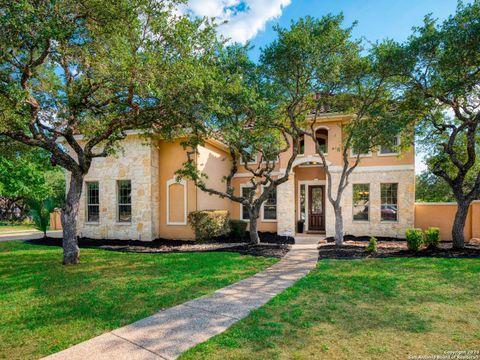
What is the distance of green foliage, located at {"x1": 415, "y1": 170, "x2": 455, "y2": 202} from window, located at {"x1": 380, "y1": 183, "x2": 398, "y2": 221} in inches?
Answer: 386

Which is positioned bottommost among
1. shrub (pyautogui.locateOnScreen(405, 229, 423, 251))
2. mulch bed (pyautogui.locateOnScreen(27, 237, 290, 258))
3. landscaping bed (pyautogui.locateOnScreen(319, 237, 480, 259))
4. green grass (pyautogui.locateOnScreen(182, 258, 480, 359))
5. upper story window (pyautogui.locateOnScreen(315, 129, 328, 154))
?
mulch bed (pyautogui.locateOnScreen(27, 237, 290, 258))

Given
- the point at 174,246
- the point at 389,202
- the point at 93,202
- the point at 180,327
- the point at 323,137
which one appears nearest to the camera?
the point at 180,327

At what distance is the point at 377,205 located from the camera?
14703 mm

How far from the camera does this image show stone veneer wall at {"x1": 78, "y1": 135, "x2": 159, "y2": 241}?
14.2m

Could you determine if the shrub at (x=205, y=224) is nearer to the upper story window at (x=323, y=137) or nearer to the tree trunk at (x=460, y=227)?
the upper story window at (x=323, y=137)

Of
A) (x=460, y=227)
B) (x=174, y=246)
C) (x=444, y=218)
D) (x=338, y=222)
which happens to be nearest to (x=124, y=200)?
(x=174, y=246)

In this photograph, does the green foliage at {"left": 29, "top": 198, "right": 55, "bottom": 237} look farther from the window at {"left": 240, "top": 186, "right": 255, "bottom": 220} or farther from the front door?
the front door

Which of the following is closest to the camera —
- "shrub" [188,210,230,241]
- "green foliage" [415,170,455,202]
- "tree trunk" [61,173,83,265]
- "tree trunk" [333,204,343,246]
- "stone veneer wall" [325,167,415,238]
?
"tree trunk" [61,173,83,265]

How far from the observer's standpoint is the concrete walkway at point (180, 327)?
141 inches

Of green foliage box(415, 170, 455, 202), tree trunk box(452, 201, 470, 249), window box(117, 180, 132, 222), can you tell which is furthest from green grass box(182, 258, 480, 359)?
green foliage box(415, 170, 455, 202)

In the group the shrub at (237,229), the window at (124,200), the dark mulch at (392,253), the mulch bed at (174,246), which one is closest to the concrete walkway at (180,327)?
the dark mulch at (392,253)

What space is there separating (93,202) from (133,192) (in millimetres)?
2767

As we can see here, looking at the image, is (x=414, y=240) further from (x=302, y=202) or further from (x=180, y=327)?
(x=180, y=327)

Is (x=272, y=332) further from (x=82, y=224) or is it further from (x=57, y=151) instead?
(x=82, y=224)
